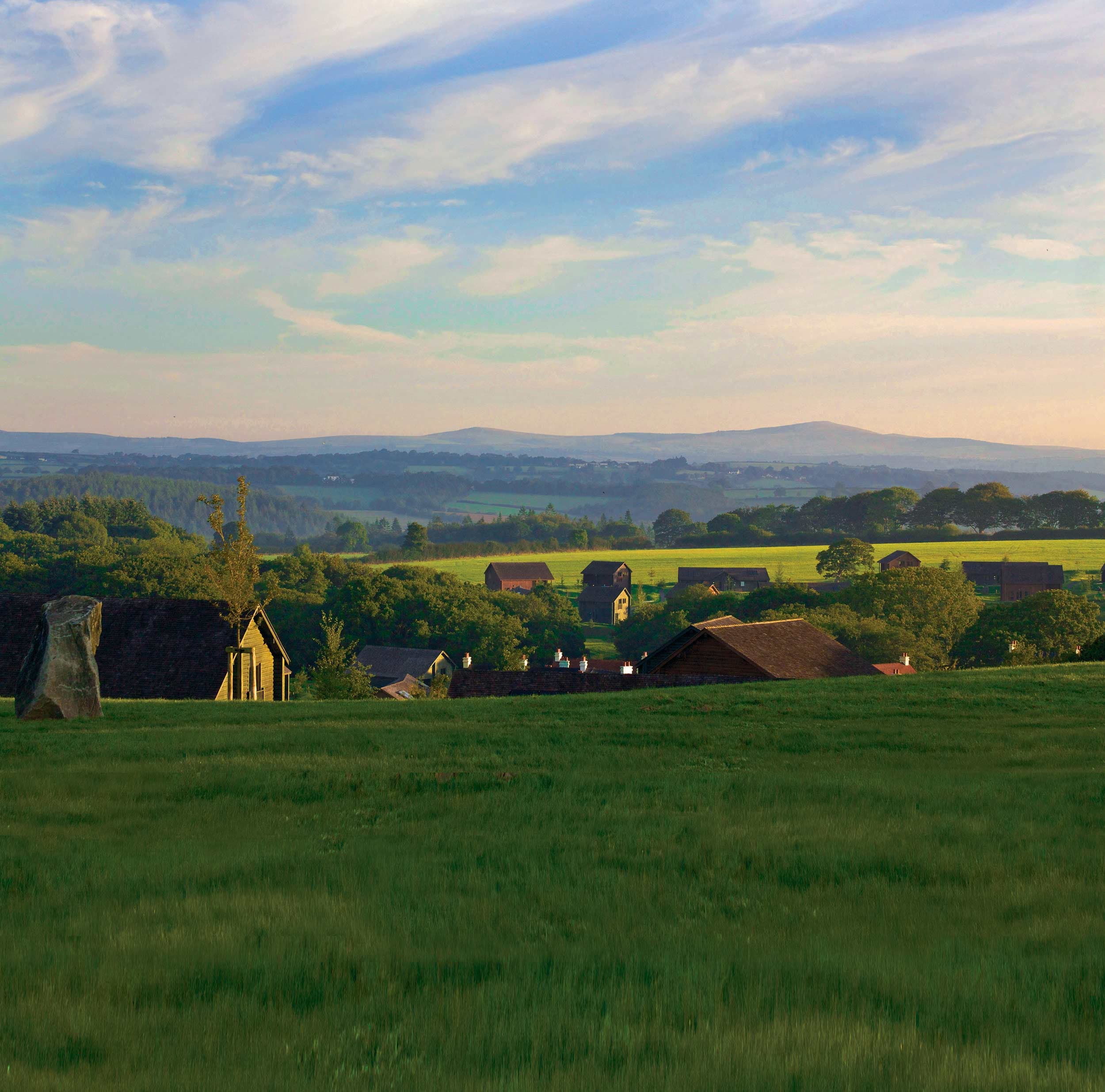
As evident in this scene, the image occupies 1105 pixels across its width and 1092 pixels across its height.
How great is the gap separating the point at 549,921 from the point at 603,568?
156m

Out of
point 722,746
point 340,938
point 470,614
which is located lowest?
point 470,614

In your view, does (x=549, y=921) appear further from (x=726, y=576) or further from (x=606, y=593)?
(x=726, y=576)

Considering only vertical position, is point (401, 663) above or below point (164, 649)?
below

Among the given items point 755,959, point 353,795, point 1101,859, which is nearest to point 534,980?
point 755,959

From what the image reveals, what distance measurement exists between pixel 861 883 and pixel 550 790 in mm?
6091

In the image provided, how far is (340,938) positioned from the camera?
8.03 m

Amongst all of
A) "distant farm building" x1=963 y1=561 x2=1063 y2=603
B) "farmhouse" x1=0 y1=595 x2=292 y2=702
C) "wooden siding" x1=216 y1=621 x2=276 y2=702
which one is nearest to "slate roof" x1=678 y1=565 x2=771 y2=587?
"distant farm building" x1=963 y1=561 x2=1063 y2=603

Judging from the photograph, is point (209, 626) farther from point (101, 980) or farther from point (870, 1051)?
point (870, 1051)

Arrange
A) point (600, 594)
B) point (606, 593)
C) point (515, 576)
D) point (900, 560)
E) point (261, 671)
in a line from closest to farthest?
point (261, 671) → point (900, 560) → point (606, 593) → point (600, 594) → point (515, 576)

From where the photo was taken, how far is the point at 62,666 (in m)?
23.7

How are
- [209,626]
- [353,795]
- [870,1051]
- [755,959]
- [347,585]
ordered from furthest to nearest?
1. [347,585]
2. [209,626]
3. [353,795]
4. [755,959]
5. [870,1051]

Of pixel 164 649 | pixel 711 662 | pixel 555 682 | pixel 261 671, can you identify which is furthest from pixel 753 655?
pixel 164 649

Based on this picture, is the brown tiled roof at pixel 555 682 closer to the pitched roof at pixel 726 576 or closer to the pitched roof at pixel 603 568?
the pitched roof at pixel 726 576

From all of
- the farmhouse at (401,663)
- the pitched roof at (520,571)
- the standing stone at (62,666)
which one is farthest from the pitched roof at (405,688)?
the pitched roof at (520,571)
